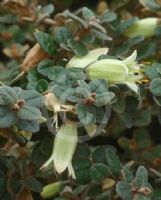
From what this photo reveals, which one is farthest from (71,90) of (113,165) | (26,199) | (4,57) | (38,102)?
(4,57)

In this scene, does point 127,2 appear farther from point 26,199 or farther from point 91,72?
point 26,199

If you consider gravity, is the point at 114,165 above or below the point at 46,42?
below

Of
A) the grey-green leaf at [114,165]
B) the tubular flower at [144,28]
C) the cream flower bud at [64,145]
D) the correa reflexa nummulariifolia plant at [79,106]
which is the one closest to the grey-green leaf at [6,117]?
the correa reflexa nummulariifolia plant at [79,106]

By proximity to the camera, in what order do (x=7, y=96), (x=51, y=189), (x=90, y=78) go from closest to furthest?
(x=7, y=96), (x=90, y=78), (x=51, y=189)

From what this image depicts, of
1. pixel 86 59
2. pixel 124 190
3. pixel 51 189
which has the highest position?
pixel 86 59

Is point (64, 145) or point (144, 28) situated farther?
point (144, 28)

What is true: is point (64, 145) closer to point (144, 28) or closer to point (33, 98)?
point (33, 98)

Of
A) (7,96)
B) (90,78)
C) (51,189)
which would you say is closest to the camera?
(7,96)

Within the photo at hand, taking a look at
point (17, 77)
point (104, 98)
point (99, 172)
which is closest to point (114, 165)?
point (99, 172)
